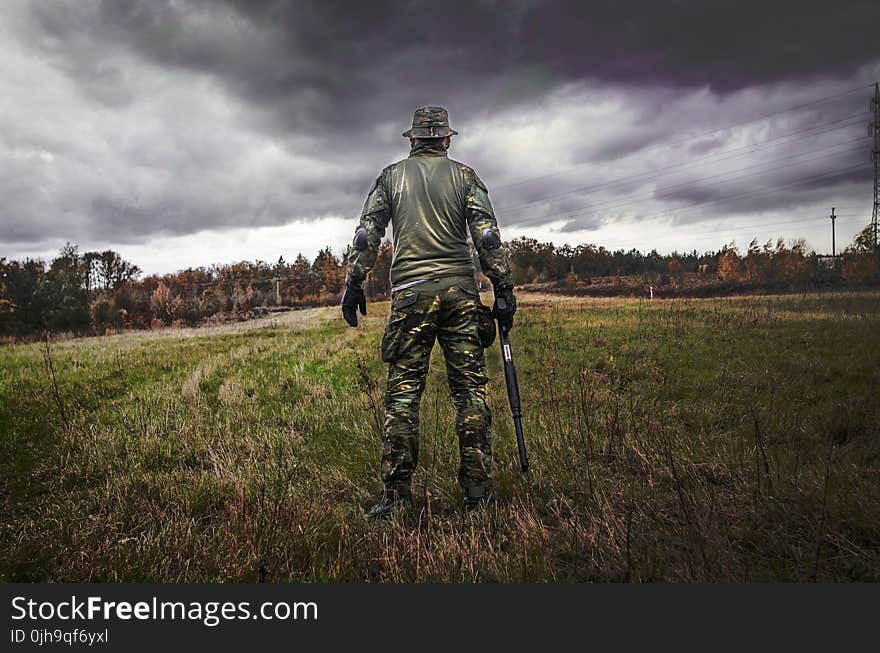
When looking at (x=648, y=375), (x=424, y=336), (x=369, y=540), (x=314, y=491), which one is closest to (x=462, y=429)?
(x=424, y=336)

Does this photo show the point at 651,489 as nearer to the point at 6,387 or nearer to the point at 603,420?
the point at 603,420

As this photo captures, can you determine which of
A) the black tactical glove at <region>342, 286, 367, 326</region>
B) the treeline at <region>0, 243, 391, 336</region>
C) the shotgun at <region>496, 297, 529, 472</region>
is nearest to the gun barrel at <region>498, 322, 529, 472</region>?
the shotgun at <region>496, 297, 529, 472</region>

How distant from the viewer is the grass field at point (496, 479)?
9.02ft

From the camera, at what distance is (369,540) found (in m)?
3.20

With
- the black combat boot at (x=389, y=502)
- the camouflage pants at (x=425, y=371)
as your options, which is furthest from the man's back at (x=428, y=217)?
the black combat boot at (x=389, y=502)

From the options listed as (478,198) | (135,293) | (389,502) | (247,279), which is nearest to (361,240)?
(478,198)

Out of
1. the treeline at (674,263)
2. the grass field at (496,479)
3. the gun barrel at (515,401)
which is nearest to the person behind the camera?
the grass field at (496,479)

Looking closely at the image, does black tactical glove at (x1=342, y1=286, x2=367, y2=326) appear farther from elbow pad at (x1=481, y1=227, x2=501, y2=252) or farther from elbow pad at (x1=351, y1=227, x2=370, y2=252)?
elbow pad at (x1=481, y1=227, x2=501, y2=252)

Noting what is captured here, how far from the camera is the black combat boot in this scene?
3.51 meters

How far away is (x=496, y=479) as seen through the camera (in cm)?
409

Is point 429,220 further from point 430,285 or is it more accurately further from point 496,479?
point 496,479

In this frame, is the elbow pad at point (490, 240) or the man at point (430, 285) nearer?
the man at point (430, 285)

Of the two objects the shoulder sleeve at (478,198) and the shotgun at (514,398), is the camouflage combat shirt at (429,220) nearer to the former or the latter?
the shoulder sleeve at (478,198)

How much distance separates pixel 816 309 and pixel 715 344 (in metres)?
6.76
